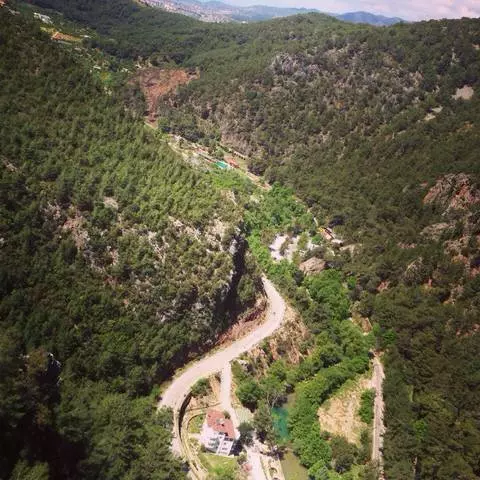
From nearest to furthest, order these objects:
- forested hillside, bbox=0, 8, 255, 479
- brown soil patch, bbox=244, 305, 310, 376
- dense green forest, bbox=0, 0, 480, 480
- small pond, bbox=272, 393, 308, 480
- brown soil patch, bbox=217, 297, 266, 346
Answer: forested hillside, bbox=0, 8, 255, 479
dense green forest, bbox=0, 0, 480, 480
small pond, bbox=272, 393, 308, 480
brown soil patch, bbox=244, 305, 310, 376
brown soil patch, bbox=217, 297, 266, 346

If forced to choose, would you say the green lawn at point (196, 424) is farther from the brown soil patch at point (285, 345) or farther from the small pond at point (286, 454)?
the brown soil patch at point (285, 345)

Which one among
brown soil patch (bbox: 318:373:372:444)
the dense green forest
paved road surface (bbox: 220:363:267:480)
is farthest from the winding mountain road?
brown soil patch (bbox: 318:373:372:444)

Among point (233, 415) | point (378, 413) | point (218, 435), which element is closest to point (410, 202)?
point (378, 413)

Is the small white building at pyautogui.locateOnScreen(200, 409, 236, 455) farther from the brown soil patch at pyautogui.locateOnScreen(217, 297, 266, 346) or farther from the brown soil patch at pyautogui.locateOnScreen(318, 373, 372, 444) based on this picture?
the brown soil patch at pyautogui.locateOnScreen(217, 297, 266, 346)

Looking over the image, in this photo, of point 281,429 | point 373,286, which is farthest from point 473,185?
point 281,429

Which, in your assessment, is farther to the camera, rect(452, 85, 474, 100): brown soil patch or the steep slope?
rect(452, 85, 474, 100): brown soil patch

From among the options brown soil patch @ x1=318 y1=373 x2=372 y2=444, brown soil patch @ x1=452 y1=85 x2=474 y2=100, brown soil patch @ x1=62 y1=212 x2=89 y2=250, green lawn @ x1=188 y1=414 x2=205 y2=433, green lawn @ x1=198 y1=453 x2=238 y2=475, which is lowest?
green lawn @ x1=198 y1=453 x2=238 y2=475

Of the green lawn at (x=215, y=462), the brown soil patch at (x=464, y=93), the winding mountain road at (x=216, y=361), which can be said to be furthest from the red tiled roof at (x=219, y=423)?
the brown soil patch at (x=464, y=93)

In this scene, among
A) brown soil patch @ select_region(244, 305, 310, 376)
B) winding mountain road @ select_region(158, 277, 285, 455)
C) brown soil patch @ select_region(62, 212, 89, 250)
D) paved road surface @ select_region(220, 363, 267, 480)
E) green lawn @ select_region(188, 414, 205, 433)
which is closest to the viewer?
→ paved road surface @ select_region(220, 363, 267, 480)
